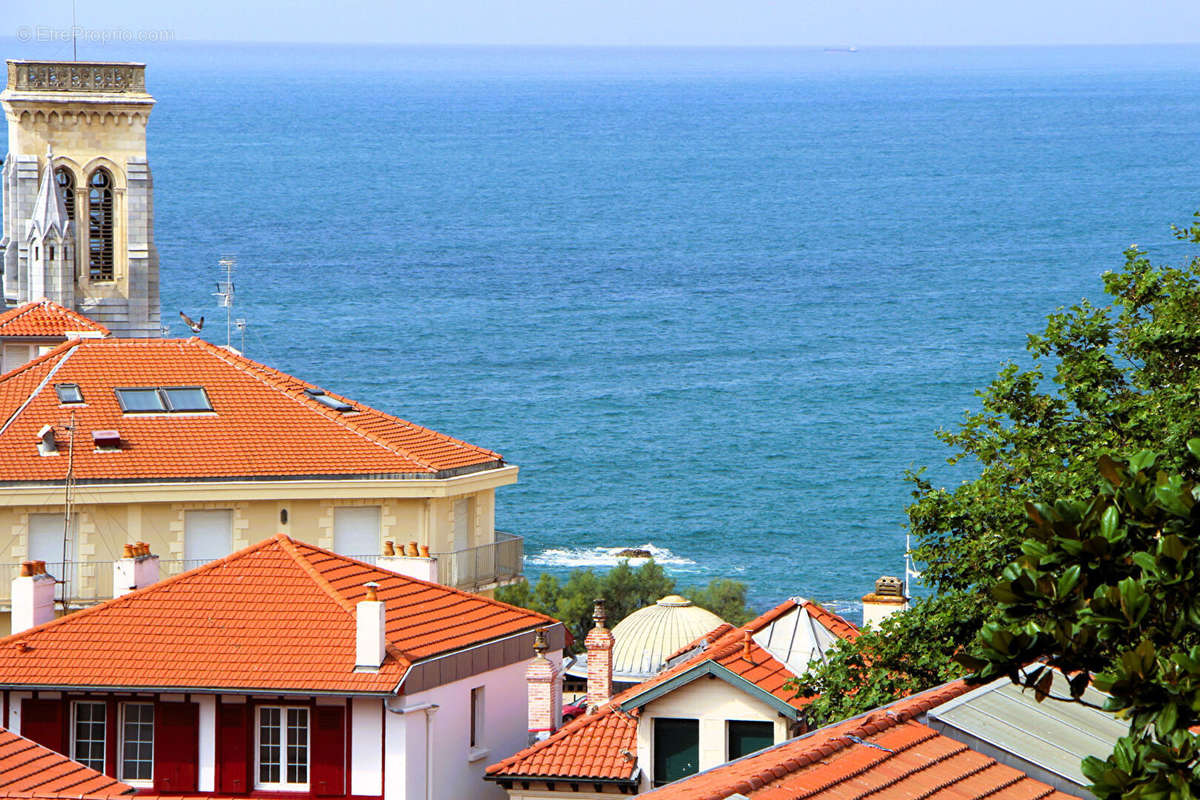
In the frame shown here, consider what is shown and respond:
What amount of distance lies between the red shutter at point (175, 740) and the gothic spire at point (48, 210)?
53.8 meters

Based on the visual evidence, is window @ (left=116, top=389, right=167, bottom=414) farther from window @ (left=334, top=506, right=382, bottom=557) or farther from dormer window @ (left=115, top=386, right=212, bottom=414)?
window @ (left=334, top=506, right=382, bottom=557)

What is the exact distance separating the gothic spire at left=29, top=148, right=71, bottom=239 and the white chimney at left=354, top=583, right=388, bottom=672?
2144 inches

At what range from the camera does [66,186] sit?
83875 mm

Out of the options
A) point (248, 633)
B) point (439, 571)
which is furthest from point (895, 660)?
point (439, 571)

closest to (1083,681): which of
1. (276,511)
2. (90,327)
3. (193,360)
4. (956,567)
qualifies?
(956,567)

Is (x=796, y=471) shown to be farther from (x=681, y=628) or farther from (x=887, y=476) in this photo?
(x=681, y=628)

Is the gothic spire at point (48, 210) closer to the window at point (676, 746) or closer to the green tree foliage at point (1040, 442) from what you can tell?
the green tree foliage at point (1040, 442)

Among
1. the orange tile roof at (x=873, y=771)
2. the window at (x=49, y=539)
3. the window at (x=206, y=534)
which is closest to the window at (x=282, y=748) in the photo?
the orange tile roof at (x=873, y=771)

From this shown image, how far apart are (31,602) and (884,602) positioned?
449 inches

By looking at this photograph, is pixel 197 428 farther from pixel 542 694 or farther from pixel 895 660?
pixel 895 660

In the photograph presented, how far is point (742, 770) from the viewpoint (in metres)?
19.9

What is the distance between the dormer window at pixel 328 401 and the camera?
53.8m

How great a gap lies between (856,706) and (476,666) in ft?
17.0

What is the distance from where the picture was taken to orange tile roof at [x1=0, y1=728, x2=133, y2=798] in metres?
23.1
